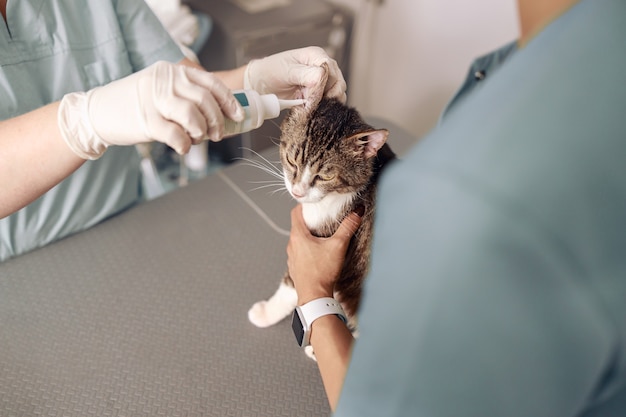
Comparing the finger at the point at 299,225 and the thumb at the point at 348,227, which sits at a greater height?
the thumb at the point at 348,227

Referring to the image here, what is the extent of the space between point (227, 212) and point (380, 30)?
1.08 meters

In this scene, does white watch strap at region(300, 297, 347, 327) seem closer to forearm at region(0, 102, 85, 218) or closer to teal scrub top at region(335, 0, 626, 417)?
teal scrub top at region(335, 0, 626, 417)

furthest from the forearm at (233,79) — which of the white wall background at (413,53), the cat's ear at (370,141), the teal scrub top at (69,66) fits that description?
→ the white wall background at (413,53)

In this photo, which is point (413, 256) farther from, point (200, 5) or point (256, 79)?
point (200, 5)

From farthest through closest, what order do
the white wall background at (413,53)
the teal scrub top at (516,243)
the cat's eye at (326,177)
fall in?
the white wall background at (413,53), the cat's eye at (326,177), the teal scrub top at (516,243)

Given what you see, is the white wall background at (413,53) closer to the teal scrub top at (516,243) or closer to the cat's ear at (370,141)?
the cat's ear at (370,141)

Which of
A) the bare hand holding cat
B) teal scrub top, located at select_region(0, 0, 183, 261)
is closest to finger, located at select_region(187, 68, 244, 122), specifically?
the bare hand holding cat

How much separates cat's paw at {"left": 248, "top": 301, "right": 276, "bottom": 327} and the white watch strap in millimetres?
207

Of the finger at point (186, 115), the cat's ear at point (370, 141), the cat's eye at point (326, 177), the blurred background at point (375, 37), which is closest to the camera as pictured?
the finger at point (186, 115)

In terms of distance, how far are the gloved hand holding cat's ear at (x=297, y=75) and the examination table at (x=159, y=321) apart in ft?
0.67

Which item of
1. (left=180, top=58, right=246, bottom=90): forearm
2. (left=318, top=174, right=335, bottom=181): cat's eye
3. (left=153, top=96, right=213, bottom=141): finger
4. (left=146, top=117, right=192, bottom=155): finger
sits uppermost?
(left=153, top=96, right=213, bottom=141): finger

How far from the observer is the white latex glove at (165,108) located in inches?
24.2

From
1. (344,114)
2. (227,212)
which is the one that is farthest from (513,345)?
(227,212)

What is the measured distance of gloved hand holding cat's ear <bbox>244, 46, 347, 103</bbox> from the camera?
0.76m
